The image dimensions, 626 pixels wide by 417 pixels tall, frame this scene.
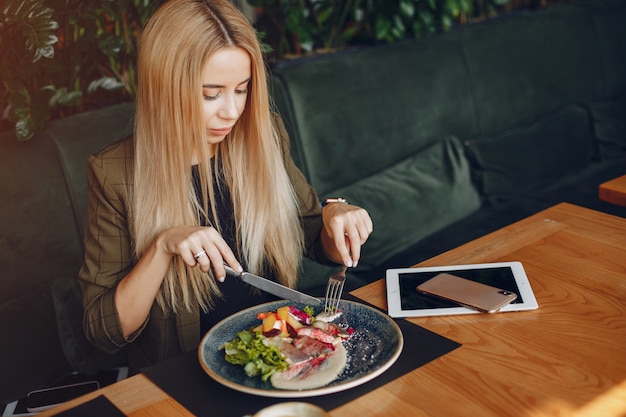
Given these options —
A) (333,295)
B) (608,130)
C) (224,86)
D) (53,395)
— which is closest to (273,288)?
(333,295)

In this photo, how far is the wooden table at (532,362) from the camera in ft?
3.29

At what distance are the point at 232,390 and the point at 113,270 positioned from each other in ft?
1.77

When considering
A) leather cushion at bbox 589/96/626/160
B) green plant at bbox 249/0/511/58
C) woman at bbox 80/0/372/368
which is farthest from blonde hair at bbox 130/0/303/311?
leather cushion at bbox 589/96/626/160

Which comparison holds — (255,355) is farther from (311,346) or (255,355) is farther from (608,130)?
(608,130)

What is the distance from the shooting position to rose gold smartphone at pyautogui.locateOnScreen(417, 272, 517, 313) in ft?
4.17

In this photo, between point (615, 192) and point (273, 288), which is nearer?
point (273, 288)

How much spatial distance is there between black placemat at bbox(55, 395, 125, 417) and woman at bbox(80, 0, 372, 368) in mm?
314

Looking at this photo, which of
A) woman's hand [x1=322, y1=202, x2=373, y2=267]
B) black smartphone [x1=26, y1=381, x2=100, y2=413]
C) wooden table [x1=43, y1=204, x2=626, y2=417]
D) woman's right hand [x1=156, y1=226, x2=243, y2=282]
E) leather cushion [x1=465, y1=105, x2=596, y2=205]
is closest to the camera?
wooden table [x1=43, y1=204, x2=626, y2=417]

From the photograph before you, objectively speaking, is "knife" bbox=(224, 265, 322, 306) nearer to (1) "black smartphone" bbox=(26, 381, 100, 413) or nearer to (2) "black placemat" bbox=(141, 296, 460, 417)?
(2) "black placemat" bbox=(141, 296, 460, 417)

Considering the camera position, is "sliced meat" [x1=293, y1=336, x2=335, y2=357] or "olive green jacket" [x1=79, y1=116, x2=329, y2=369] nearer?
"sliced meat" [x1=293, y1=336, x2=335, y2=357]

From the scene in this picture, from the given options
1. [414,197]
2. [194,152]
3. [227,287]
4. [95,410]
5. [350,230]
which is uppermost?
[194,152]

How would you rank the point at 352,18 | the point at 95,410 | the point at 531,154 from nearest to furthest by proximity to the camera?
the point at 95,410 → the point at 531,154 → the point at 352,18

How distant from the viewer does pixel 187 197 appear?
157 centimetres

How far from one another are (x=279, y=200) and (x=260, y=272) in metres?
0.18
